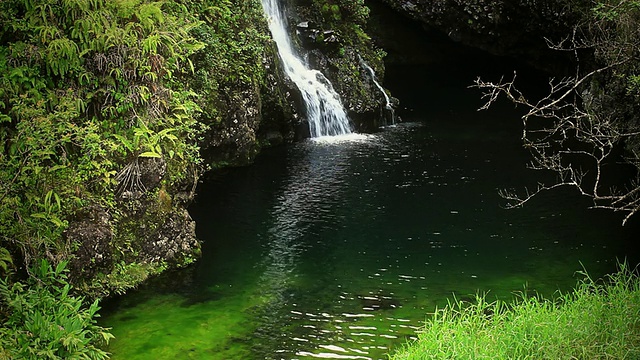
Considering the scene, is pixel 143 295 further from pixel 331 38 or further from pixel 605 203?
pixel 331 38

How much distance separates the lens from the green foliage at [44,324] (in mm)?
6914

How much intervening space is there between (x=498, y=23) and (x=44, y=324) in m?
22.0

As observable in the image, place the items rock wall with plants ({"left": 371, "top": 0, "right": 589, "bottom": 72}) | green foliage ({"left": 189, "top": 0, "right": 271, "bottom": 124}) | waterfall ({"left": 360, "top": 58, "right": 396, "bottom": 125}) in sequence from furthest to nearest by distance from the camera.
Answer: rock wall with plants ({"left": 371, "top": 0, "right": 589, "bottom": 72}) < waterfall ({"left": 360, "top": 58, "right": 396, "bottom": 125}) < green foliage ({"left": 189, "top": 0, "right": 271, "bottom": 124})

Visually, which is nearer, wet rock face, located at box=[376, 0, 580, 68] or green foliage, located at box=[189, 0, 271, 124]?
green foliage, located at box=[189, 0, 271, 124]

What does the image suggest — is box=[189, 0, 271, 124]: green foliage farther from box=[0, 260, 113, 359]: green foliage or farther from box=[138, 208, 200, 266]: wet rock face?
box=[0, 260, 113, 359]: green foliage

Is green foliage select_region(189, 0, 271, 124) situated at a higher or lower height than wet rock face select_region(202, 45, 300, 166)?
higher

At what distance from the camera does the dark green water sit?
8633mm

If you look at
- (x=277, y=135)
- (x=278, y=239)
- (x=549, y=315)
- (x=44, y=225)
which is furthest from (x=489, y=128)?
(x=44, y=225)

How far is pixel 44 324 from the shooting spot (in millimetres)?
7066

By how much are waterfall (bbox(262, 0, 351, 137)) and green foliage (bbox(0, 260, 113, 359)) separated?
1292 centimetres

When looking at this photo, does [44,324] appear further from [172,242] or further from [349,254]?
[349,254]

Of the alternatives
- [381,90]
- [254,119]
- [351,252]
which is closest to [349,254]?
[351,252]

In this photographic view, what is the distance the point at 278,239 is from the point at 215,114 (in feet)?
13.1

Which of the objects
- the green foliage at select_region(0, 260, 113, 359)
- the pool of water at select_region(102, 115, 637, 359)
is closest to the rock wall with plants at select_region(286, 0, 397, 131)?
the pool of water at select_region(102, 115, 637, 359)
